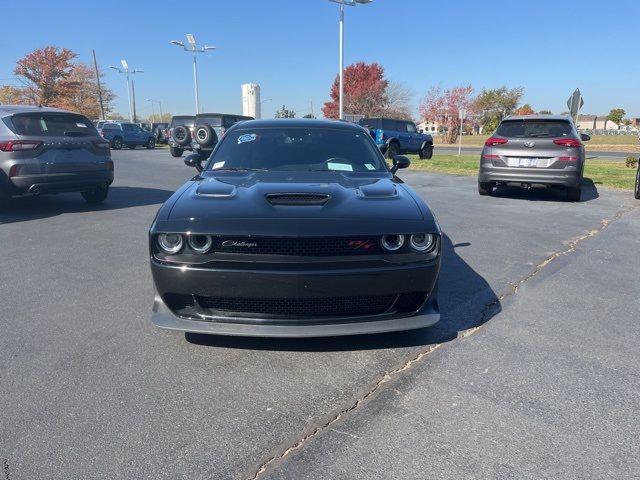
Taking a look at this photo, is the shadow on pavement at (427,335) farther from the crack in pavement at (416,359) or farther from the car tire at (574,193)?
the car tire at (574,193)

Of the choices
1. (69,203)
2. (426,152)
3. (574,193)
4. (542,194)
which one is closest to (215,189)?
(69,203)

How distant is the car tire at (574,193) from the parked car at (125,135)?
92.2ft

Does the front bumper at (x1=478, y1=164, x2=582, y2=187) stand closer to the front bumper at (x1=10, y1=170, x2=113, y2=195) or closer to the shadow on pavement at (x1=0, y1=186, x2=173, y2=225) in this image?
the shadow on pavement at (x1=0, y1=186, x2=173, y2=225)

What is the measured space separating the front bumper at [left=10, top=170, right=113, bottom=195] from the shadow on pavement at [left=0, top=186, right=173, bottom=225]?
1.50 feet

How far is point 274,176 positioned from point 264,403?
1.85 m

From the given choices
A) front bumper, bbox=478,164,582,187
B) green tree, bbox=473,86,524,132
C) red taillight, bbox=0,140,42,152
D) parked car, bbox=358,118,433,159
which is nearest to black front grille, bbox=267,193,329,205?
red taillight, bbox=0,140,42,152

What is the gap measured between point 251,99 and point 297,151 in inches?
1320

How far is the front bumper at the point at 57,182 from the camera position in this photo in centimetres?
736

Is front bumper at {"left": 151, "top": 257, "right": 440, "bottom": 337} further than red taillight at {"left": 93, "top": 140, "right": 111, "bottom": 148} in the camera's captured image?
No

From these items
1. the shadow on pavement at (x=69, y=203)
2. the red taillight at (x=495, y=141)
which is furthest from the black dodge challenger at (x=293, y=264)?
the red taillight at (x=495, y=141)

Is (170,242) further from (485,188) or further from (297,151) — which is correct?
(485,188)

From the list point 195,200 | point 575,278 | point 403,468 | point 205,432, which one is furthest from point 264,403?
point 575,278

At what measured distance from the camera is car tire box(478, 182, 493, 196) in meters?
10.4

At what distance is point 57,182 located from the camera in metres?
7.57
